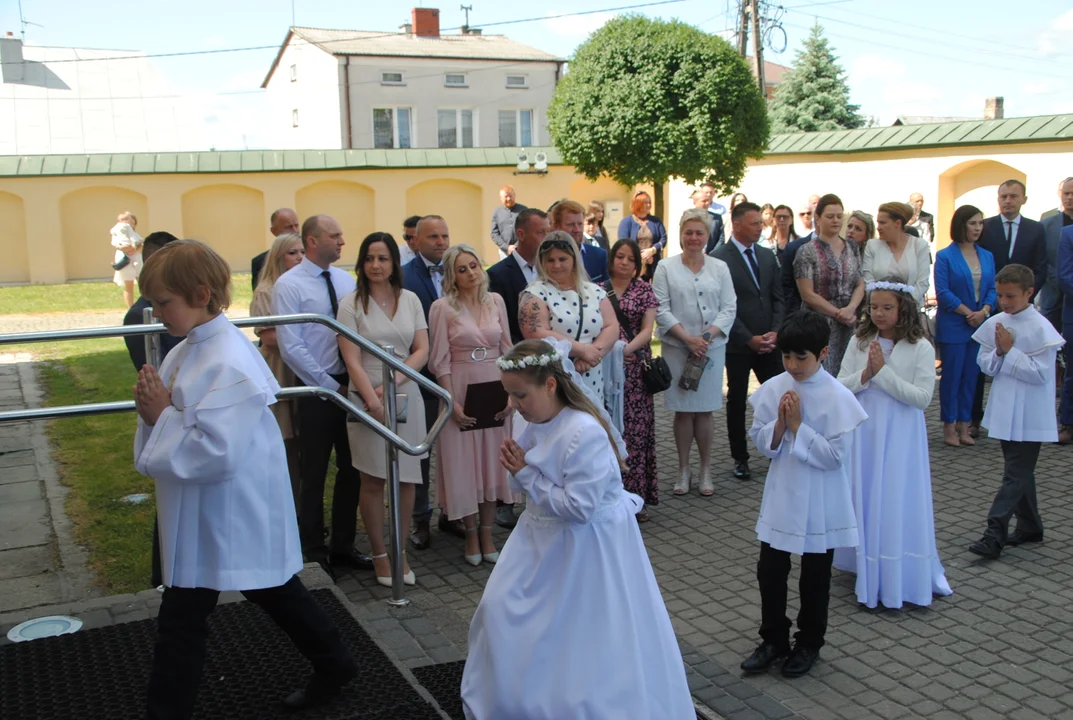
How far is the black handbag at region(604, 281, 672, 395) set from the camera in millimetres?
6508

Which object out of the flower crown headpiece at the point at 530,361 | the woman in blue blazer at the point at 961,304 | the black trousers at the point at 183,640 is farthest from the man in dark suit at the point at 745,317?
the black trousers at the point at 183,640

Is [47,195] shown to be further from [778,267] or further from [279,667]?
[279,667]

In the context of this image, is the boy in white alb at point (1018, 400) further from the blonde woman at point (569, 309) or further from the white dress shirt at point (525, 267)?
the white dress shirt at point (525, 267)

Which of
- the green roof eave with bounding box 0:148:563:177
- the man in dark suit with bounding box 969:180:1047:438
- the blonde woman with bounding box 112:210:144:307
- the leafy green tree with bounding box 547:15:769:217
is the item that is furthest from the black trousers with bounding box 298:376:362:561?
the green roof eave with bounding box 0:148:563:177

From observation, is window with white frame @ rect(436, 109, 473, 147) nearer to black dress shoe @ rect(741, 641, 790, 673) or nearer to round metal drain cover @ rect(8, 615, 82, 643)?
round metal drain cover @ rect(8, 615, 82, 643)

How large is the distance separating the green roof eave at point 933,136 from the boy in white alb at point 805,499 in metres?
13.6

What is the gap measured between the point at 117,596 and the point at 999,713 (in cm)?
391

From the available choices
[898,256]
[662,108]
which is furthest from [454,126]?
[898,256]

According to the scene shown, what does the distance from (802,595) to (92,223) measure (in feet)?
80.3

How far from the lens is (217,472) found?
3080 mm

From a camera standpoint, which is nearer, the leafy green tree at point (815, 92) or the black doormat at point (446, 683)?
the black doormat at point (446, 683)

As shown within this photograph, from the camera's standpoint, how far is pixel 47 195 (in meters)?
24.2

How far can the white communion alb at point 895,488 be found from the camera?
502 cm

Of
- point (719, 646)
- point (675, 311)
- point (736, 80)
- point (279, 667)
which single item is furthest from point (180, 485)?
point (736, 80)
